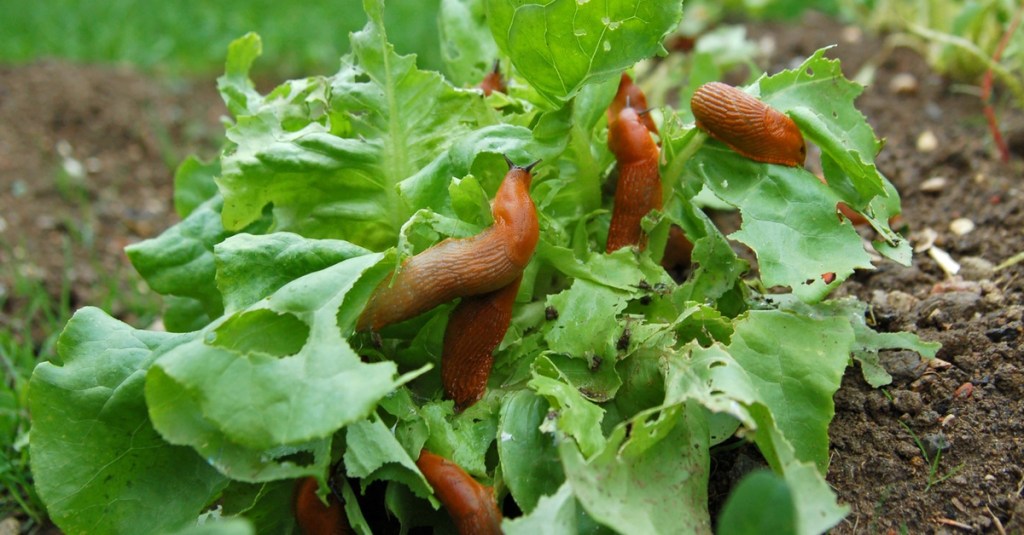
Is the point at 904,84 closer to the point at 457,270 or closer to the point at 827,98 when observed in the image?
the point at 827,98

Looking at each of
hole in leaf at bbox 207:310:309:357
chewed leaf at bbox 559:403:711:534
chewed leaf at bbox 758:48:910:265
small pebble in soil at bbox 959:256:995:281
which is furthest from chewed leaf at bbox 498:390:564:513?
small pebble in soil at bbox 959:256:995:281

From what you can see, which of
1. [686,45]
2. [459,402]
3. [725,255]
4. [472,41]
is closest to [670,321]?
[725,255]

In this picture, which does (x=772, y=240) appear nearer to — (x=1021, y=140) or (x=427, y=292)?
(x=427, y=292)

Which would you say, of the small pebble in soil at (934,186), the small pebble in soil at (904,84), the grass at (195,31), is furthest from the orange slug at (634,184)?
the grass at (195,31)

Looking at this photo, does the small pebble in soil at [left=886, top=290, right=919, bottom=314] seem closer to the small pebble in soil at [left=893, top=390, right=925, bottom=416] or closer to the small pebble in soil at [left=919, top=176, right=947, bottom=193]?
the small pebble in soil at [left=893, top=390, right=925, bottom=416]

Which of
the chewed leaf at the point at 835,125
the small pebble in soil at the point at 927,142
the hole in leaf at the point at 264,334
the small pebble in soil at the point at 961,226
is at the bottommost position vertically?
the small pebble in soil at the point at 927,142

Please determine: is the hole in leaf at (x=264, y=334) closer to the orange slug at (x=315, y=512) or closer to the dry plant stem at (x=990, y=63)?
the orange slug at (x=315, y=512)
